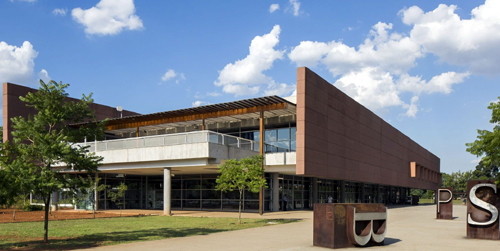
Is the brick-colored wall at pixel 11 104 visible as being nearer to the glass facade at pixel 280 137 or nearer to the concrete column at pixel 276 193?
the glass facade at pixel 280 137

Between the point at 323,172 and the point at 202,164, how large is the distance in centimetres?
1050

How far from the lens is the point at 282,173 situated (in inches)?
1512

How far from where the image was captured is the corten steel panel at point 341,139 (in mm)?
32344

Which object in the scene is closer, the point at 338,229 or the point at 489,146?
the point at 338,229

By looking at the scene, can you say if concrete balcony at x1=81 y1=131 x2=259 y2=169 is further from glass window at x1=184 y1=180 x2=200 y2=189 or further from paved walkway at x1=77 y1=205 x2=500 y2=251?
paved walkway at x1=77 y1=205 x2=500 y2=251

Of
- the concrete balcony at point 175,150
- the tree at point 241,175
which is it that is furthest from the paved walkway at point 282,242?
the concrete balcony at point 175,150

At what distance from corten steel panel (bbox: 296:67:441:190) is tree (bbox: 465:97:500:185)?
52.2 ft

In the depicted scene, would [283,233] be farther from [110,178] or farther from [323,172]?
[110,178]

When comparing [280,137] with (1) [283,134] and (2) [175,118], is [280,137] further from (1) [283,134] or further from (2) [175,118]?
(2) [175,118]

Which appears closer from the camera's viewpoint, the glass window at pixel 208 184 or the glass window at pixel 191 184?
the glass window at pixel 208 184

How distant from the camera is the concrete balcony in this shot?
102 feet

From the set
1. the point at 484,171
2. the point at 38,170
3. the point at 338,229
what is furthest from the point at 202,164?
the point at 484,171

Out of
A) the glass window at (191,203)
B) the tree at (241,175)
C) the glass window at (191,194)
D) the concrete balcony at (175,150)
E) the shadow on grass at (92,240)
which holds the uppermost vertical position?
the concrete balcony at (175,150)

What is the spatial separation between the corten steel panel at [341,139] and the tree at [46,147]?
18199 millimetres
